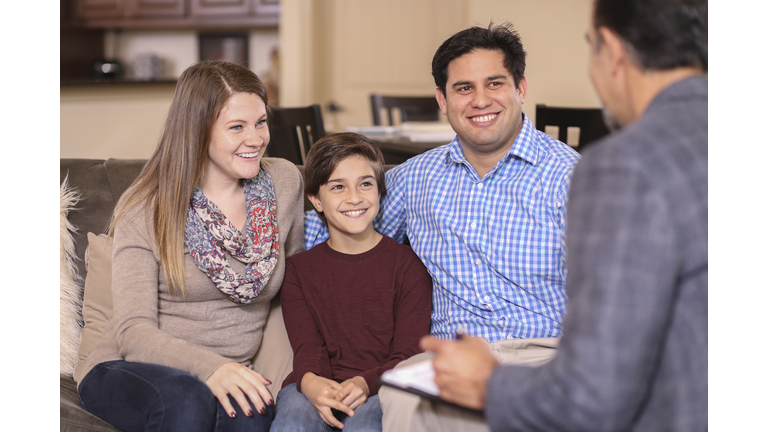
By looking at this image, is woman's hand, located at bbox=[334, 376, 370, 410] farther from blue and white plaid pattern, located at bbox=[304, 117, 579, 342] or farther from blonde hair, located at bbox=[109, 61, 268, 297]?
blonde hair, located at bbox=[109, 61, 268, 297]

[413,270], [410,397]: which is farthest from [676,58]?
[413,270]

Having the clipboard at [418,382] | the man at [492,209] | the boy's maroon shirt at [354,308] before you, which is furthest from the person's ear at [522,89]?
the clipboard at [418,382]

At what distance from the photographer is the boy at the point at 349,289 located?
4.69 ft

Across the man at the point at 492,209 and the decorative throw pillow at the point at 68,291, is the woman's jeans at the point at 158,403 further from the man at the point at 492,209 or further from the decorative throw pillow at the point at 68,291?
the man at the point at 492,209

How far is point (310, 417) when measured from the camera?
4.30ft

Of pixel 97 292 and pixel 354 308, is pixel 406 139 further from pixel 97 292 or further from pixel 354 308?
pixel 97 292

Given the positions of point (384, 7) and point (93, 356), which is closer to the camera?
point (93, 356)

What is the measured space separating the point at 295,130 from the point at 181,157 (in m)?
1.02

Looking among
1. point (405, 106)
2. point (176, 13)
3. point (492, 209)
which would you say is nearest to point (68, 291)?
point (492, 209)

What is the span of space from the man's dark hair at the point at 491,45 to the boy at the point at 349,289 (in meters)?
0.33

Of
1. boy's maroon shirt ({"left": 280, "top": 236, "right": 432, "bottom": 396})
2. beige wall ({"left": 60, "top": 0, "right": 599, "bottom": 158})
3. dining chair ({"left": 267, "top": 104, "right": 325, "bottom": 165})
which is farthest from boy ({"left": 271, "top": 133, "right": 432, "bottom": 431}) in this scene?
beige wall ({"left": 60, "top": 0, "right": 599, "bottom": 158})

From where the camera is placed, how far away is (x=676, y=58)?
761mm
